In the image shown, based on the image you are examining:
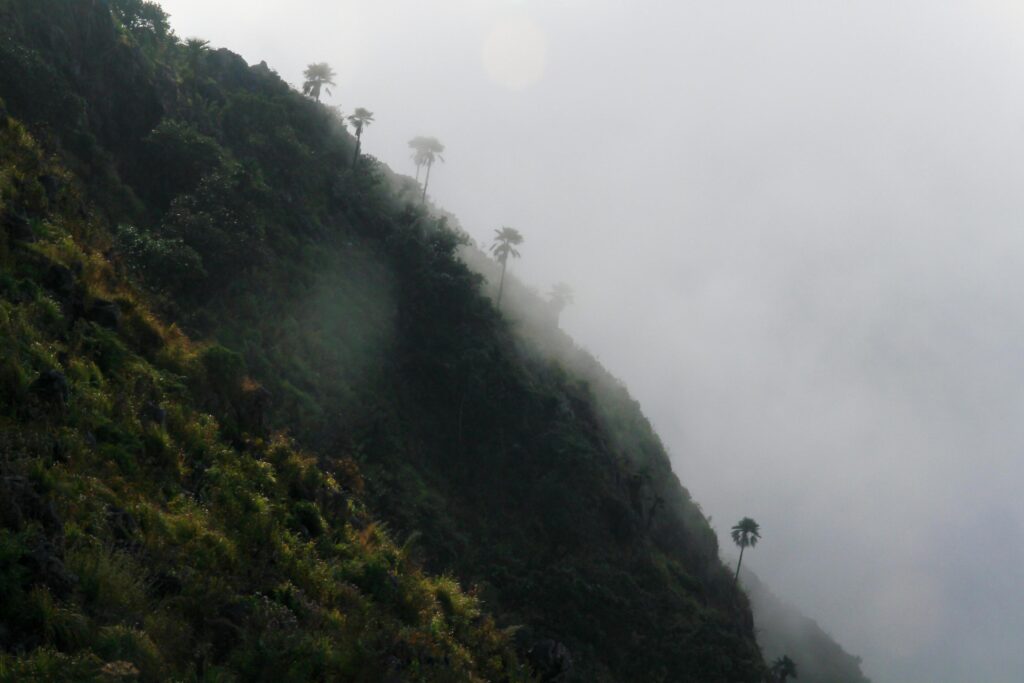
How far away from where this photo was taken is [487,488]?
51.1 metres

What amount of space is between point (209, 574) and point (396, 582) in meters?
5.90

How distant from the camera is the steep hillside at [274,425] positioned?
41.1 ft

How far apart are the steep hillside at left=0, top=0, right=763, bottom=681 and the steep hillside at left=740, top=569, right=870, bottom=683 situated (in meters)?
41.7

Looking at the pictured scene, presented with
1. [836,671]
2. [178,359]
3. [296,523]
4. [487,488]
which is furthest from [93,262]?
[836,671]

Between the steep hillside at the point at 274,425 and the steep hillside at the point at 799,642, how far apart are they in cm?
4166

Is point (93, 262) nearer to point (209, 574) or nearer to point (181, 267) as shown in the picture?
point (181, 267)

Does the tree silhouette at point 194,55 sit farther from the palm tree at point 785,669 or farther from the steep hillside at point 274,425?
the palm tree at point 785,669

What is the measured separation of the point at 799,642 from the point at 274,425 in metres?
111

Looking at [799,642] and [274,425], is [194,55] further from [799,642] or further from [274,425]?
[799,642]

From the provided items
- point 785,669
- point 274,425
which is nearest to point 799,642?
point 785,669

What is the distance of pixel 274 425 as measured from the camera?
33.4 m

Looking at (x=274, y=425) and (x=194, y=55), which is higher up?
(x=194, y=55)

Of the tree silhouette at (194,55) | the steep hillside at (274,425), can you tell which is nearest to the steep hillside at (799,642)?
the steep hillside at (274,425)

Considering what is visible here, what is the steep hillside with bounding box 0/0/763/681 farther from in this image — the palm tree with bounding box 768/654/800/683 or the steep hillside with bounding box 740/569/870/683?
the steep hillside with bounding box 740/569/870/683
